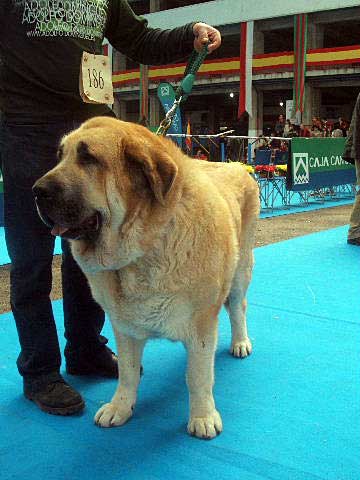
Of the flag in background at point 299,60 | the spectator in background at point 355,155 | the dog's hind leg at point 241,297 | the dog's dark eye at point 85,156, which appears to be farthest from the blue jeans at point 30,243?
the flag in background at point 299,60

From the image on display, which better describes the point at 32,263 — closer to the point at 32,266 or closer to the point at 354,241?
the point at 32,266

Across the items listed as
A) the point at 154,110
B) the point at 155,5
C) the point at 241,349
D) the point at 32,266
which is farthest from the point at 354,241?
the point at 155,5

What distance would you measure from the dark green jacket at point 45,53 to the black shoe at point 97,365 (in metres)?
1.12

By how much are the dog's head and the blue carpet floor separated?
2.52ft

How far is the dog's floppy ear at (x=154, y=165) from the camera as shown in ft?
5.10

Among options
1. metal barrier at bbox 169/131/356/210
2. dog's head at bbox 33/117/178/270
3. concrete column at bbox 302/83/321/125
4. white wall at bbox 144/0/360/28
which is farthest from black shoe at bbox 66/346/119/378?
white wall at bbox 144/0/360/28

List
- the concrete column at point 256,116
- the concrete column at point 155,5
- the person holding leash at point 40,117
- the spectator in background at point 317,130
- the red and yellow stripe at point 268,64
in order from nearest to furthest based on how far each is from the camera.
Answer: the person holding leash at point 40,117 → the spectator in background at point 317,130 → the red and yellow stripe at point 268,64 → the concrete column at point 256,116 → the concrete column at point 155,5

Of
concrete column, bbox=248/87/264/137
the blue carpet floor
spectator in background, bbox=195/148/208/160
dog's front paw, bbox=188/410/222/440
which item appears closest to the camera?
the blue carpet floor

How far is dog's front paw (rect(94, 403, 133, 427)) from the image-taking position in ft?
6.38

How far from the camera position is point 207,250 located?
1757 mm

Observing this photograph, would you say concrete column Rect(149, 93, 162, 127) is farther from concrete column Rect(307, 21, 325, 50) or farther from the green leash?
the green leash

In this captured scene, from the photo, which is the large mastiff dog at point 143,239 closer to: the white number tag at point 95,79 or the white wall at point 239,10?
the white number tag at point 95,79

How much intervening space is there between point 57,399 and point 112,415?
0.26 m

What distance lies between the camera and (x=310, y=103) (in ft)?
66.3
